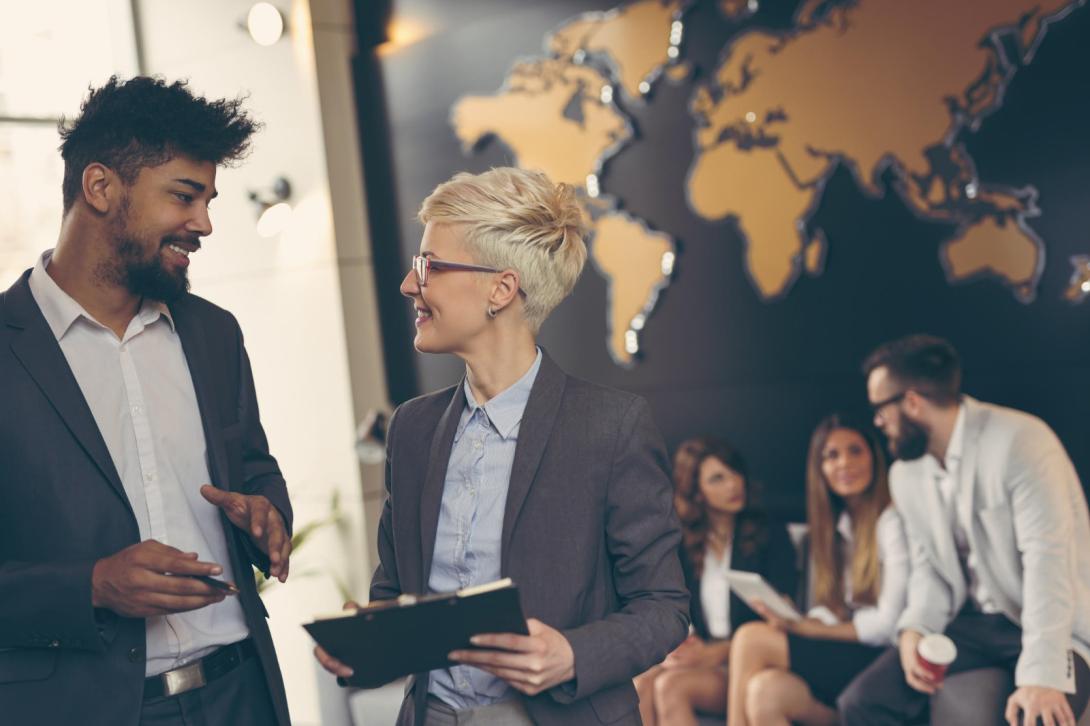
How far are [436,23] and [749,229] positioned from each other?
188 cm

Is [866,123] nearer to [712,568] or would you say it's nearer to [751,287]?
[751,287]

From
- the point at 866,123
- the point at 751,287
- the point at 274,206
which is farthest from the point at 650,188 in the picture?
the point at 274,206

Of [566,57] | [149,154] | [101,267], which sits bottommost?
[101,267]

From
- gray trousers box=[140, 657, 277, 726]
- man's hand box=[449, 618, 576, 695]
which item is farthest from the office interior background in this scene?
man's hand box=[449, 618, 576, 695]

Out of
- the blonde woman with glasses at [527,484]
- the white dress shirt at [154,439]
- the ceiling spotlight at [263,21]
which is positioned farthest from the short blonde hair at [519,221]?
the ceiling spotlight at [263,21]

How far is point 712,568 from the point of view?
4.00 meters

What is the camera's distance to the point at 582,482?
1806 mm

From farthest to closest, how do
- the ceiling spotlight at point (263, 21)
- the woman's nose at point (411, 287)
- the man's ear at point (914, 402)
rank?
the ceiling spotlight at point (263, 21) → the man's ear at point (914, 402) → the woman's nose at point (411, 287)

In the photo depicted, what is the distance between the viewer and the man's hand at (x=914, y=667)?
11.5ft

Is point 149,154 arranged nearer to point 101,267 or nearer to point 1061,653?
point 101,267

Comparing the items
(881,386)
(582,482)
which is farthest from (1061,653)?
(582,482)

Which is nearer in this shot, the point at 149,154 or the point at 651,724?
the point at 149,154

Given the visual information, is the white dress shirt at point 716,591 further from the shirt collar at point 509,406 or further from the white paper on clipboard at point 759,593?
the shirt collar at point 509,406

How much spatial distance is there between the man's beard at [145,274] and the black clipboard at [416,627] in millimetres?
828
